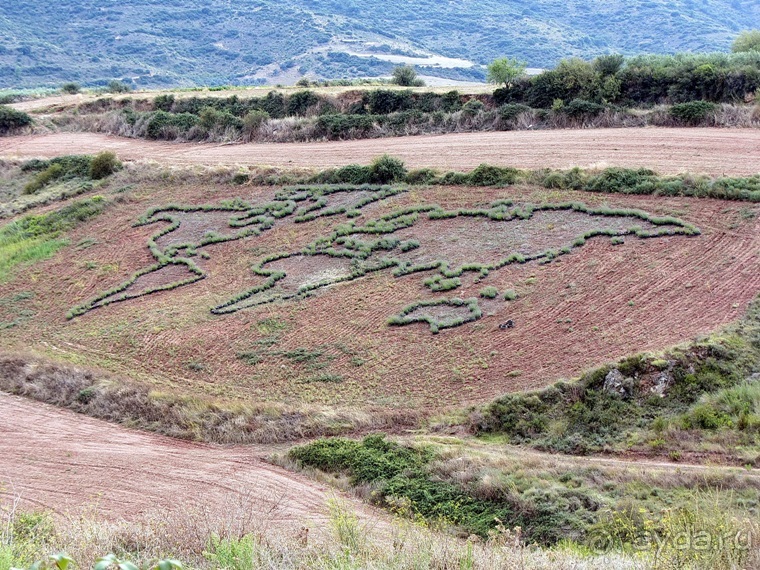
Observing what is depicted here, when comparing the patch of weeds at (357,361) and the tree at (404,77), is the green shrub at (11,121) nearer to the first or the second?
the tree at (404,77)

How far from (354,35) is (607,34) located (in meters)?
40.6

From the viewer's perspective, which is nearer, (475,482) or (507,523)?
(507,523)

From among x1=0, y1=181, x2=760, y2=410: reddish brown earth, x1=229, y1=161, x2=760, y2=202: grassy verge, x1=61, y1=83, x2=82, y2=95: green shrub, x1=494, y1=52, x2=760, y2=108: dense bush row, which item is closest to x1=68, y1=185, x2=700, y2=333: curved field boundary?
x1=0, y1=181, x2=760, y2=410: reddish brown earth

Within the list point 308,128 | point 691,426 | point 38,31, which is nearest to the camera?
point 691,426

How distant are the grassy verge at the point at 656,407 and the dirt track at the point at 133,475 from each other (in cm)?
409

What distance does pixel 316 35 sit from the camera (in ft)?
418

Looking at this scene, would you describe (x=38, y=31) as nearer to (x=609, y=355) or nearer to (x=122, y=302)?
(x=122, y=302)

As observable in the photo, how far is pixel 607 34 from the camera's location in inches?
4437

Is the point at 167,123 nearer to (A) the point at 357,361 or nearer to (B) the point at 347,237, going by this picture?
(B) the point at 347,237

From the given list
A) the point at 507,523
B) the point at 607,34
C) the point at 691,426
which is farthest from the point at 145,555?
the point at 607,34

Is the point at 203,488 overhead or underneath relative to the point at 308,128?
underneath

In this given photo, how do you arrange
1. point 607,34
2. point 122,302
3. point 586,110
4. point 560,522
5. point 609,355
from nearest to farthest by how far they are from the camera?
1. point 560,522
2. point 609,355
3. point 122,302
4. point 586,110
5. point 607,34

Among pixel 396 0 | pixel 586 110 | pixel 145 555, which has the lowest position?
pixel 145 555

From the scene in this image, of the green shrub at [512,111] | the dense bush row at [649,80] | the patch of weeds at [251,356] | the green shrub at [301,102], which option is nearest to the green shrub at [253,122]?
the green shrub at [301,102]
